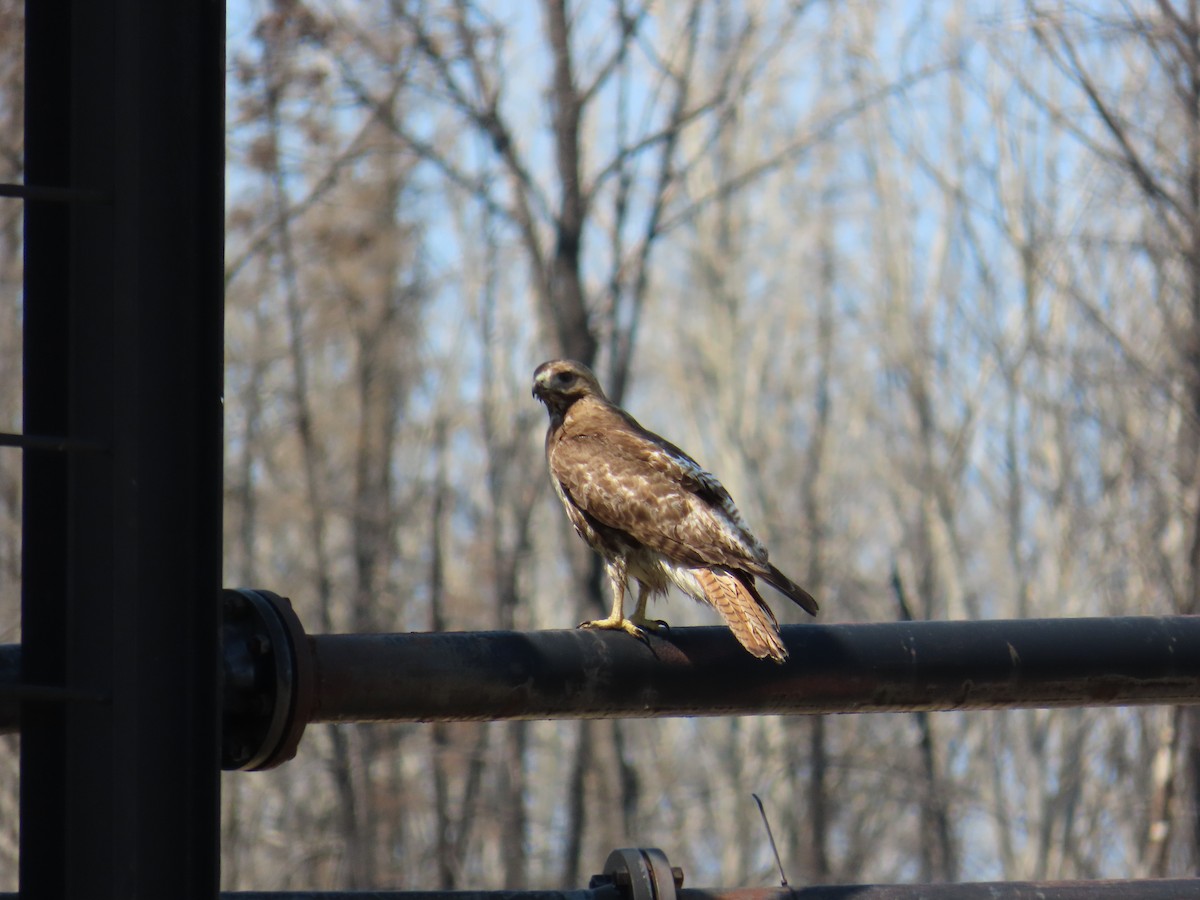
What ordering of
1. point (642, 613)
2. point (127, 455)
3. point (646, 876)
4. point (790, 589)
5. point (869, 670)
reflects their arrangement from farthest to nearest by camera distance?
point (642, 613) → point (790, 589) → point (869, 670) → point (646, 876) → point (127, 455)

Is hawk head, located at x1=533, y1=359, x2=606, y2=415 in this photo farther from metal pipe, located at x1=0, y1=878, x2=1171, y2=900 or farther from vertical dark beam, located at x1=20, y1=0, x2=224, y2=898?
vertical dark beam, located at x1=20, y1=0, x2=224, y2=898

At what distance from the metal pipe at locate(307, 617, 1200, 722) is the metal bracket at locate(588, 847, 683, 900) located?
231 mm

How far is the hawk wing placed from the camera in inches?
194

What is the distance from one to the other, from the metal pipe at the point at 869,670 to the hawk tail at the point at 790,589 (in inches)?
38.2

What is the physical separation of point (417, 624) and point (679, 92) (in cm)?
920

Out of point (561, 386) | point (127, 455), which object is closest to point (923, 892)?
point (127, 455)

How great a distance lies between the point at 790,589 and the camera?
4.12 metres

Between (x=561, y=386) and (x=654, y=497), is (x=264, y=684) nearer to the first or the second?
(x=654, y=497)

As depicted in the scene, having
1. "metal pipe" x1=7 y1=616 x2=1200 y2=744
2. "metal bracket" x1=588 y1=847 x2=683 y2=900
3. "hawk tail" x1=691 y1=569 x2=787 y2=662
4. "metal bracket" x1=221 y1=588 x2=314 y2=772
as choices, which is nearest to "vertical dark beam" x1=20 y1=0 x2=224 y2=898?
"metal bracket" x1=221 y1=588 x2=314 y2=772

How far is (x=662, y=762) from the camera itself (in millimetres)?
27297

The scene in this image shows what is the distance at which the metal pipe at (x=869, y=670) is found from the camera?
8.10 feet

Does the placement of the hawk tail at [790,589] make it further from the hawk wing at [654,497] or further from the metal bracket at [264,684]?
the metal bracket at [264,684]

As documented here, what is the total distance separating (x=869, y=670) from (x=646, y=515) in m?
2.65

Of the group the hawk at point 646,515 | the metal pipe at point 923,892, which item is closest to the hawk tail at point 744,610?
the hawk at point 646,515
